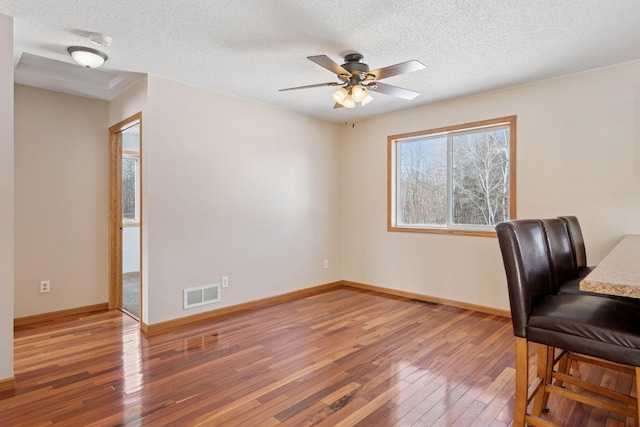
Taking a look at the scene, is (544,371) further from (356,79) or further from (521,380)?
(356,79)

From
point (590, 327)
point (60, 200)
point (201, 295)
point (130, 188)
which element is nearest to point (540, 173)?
point (590, 327)

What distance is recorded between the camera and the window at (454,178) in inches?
151

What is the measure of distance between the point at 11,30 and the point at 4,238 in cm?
136

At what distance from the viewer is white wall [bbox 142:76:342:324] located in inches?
133

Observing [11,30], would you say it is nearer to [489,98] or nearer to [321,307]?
[321,307]

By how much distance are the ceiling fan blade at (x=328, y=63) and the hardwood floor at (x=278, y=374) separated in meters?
2.17

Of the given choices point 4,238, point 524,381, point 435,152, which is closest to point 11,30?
point 4,238

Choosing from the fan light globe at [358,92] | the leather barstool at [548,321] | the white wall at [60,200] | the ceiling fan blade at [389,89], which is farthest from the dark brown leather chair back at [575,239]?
the white wall at [60,200]

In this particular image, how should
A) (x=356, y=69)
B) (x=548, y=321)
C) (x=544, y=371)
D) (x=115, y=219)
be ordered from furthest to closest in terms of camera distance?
(x=115, y=219), (x=356, y=69), (x=544, y=371), (x=548, y=321)

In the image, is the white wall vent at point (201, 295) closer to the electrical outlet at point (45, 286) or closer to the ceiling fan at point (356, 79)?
the electrical outlet at point (45, 286)

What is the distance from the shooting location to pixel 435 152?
4414 mm

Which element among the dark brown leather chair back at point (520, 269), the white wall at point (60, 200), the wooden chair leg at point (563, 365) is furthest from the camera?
the white wall at point (60, 200)

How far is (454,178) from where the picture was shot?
4238 millimetres

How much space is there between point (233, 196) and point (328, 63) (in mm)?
2023
